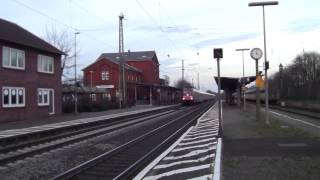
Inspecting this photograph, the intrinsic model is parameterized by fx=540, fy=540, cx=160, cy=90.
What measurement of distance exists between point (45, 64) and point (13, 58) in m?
6.46

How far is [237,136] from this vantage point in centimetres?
2231

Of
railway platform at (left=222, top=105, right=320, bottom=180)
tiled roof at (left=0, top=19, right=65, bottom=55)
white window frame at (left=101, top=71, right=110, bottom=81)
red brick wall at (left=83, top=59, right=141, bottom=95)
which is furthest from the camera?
white window frame at (left=101, top=71, right=110, bottom=81)

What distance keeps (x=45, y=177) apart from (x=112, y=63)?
96.5 metres

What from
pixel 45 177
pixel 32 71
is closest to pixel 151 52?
pixel 32 71

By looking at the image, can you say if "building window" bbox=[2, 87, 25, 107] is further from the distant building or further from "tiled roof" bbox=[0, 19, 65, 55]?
"tiled roof" bbox=[0, 19, 65, 55]

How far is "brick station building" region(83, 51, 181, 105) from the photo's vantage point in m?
99.5

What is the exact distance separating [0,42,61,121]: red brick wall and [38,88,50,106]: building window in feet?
1.15

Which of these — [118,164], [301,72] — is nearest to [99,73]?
[301,72]

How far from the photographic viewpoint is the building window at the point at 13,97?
127ft

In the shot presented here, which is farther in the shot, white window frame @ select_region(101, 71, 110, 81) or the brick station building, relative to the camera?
white window frame @ select_region(101, 71, 110, 81)

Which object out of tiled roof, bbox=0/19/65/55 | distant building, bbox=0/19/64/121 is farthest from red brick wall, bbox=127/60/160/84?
tiled roof, bbox=0/19/65/55

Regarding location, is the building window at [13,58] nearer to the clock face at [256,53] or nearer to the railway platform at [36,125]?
the railway platform at [36,125]

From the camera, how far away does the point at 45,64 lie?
154 ft

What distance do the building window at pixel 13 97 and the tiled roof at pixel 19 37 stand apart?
3.50 meters
